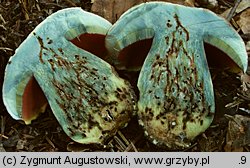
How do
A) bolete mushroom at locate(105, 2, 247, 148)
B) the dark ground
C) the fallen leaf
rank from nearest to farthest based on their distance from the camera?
1. bolete mushroom at locate(105, 2, 247, 148)
2. the dark ground
3. the fallen leaf

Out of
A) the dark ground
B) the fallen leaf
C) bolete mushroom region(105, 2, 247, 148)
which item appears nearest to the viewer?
bolete mushroom region(105, 2, 247, 148)

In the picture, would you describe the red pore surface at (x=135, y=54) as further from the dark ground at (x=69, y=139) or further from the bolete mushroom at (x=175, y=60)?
the dark ground at (x=69, y=139)

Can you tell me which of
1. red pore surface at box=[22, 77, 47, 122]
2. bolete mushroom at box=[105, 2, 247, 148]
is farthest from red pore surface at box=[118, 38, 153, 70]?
red pore surface at box=[22, 77, 47, 122]

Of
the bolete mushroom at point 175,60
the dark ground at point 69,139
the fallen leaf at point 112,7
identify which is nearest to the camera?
the bolete mushroom at point 175,60

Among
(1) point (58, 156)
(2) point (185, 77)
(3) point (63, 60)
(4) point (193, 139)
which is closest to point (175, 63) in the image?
(2) point (185, 77)

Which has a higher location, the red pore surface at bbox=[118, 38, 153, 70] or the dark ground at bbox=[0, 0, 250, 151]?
the red pore surface at bbox=[118, 38, 153, 70]

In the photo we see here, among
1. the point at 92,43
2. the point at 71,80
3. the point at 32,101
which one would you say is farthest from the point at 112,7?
the point at 32,101

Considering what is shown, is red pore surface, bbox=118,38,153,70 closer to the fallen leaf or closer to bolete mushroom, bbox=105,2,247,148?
bolete mushroom, bbox=105,2,247,148

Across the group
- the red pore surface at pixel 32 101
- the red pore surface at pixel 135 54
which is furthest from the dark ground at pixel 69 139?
the red pore surface at pixel 135 54
